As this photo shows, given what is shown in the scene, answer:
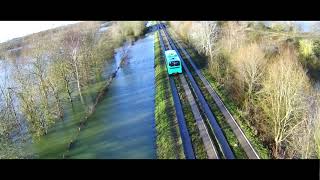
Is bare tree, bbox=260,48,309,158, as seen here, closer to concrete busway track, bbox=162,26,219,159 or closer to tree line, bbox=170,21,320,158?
tree line, bbox=170,21,320,158

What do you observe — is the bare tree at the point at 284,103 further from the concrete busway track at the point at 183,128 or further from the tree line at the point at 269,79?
the concrete busway track at the point at 183,128

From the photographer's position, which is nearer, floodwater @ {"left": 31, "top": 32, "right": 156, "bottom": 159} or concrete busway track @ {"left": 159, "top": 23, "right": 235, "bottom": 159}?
concrete busway track @ {"left": 159, "top": 23, "right": 235, "bottom": 159}

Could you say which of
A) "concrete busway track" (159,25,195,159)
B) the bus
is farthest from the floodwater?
the bus
